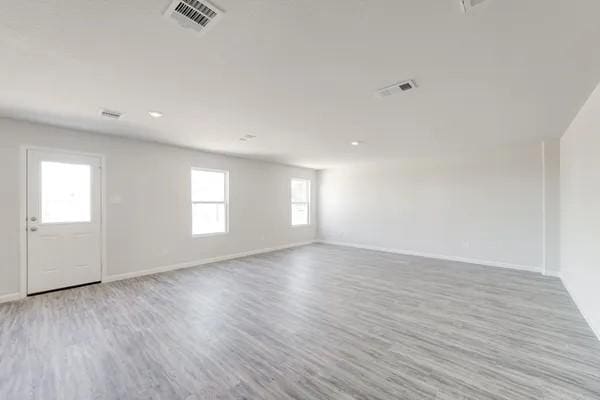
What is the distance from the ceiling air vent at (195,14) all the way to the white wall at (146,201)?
3.76 meters

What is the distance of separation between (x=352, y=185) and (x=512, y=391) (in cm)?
632

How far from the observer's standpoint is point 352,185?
7.89 metres

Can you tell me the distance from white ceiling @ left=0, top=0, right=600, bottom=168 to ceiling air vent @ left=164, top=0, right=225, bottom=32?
0.18ft

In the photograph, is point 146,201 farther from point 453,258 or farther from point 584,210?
point 453,258

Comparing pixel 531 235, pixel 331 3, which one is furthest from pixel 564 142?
pixel 331 3

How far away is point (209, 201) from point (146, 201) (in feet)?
4.50

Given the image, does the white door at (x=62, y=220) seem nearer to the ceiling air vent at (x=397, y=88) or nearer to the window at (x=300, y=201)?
the ceiling air vent at (x=397, y=88)

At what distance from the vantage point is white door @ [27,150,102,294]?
3787 mm

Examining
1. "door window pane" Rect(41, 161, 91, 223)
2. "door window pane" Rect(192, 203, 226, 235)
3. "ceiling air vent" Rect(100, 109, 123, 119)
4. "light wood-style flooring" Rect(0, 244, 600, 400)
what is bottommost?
"light wood-style flooring" Rect(0, 244, 600, 400)

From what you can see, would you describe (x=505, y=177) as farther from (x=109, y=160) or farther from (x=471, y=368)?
(x=109, y=160)

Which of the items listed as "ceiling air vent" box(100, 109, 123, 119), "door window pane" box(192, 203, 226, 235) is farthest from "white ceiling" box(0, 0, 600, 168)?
"door window pane" box(192, 203, 226, 235)

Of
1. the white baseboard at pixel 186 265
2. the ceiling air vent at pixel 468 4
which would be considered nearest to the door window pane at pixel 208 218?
the white baseboard at pixel 186 265

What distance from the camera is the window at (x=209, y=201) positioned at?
18.9 feet

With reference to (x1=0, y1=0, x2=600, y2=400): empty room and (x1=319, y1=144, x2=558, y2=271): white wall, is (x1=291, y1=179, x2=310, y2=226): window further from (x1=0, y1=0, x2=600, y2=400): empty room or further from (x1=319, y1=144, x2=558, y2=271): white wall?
(x1=0, y1=0, x2=600, y2=400): empty room
